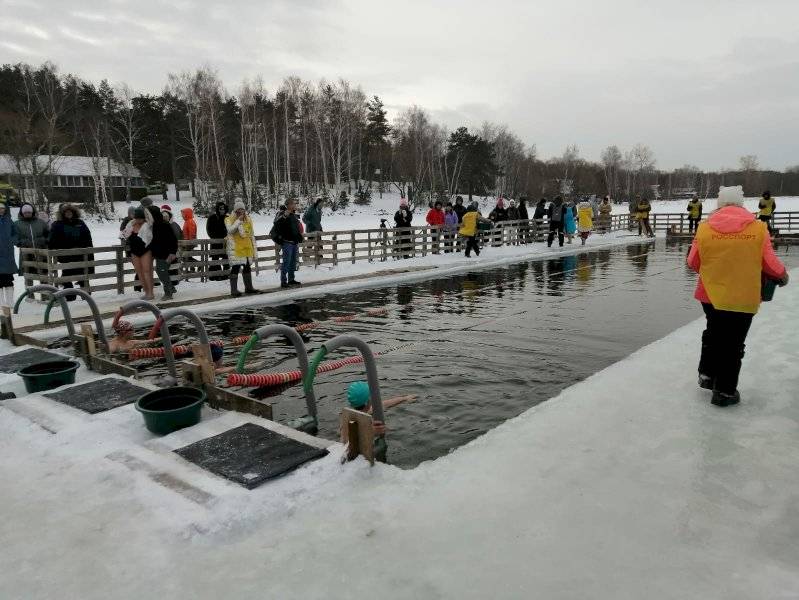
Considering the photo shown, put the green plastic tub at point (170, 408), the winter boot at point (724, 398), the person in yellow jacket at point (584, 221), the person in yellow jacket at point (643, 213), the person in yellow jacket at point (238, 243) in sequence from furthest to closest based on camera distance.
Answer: the person in yellow jacket at point (643, 213) → the person in yellow jacket at point (584, 221) → the person in yellow jacket at point (238, 243) → the winter boot at point (724, 398) → the green plastic tub at point (170, 408)

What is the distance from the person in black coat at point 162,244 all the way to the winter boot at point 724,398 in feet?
29.1

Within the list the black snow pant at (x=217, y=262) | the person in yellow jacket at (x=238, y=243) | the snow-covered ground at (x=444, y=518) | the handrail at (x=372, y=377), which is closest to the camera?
the snow-covered ground at (x=444, y=518)

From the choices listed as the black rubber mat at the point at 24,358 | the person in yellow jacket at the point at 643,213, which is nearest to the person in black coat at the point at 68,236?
the black rubber mat at the point at 24,358

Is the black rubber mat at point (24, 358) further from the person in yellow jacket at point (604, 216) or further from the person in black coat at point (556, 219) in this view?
the person in yellow jacket at point (604, 216)

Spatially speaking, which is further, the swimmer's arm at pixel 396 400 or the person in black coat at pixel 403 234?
the person in black coat at pixel 403 234

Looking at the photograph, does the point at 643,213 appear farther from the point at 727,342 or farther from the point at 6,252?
the point at 6,252

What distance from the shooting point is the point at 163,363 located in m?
6.59

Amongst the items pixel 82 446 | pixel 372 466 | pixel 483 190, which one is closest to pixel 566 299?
pixel 372 466

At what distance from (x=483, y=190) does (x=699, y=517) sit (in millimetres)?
72939

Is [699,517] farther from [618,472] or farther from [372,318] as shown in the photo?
[372,318]

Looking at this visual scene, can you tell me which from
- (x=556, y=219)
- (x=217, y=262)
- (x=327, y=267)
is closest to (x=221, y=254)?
(x=217, y=262)

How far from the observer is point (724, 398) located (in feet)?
14.9

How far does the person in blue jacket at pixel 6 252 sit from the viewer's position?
903cm

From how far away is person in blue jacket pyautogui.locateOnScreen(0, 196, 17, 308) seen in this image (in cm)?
903
